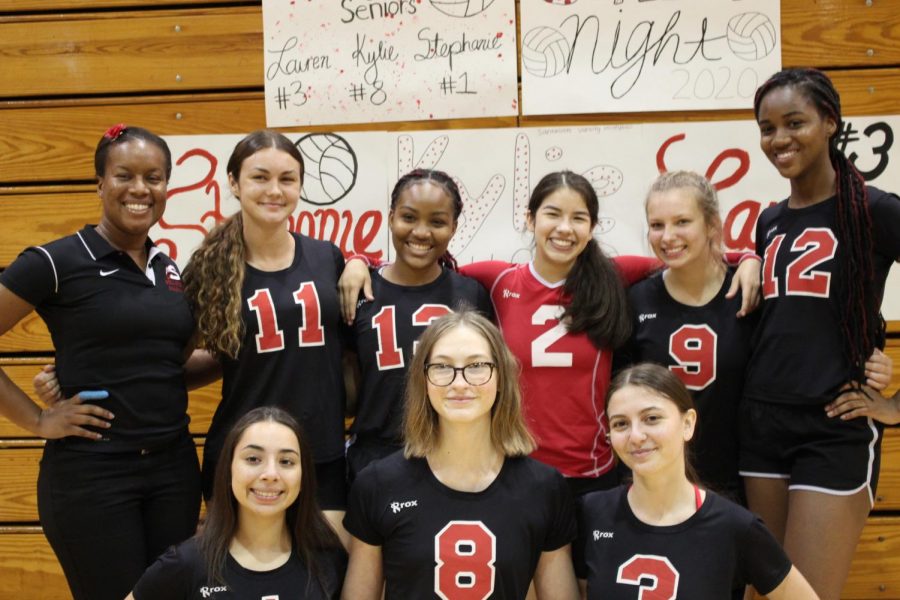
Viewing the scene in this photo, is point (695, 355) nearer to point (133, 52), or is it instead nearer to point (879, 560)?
point (879, 560)

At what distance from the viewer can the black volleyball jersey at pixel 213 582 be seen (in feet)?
6.93

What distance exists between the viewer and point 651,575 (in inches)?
81.2

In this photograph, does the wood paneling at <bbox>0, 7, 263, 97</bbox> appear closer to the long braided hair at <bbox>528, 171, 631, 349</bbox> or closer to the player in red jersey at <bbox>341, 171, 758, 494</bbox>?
the player in red jersey at <bbox>341, 171, 758, 494</bbox>

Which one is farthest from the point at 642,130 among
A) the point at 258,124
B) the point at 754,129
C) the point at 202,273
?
the point at 202,273

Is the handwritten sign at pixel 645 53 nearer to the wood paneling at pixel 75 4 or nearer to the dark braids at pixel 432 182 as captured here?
the dark braids at pixel 432 182

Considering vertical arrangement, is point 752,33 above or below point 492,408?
above

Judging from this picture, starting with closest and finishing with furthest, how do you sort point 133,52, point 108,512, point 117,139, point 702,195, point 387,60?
point 108,512, point 117,139, point 702,195, point 387,60, point 133,52

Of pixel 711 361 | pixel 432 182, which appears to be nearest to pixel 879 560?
pixel 711 361

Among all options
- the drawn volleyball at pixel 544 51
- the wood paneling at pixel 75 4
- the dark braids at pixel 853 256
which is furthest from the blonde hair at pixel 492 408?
the wood paneling at pixel 75 4

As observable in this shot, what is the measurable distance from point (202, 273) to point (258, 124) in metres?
1.15

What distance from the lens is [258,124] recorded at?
141 inches

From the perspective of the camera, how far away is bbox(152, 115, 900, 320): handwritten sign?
3393 millimetres

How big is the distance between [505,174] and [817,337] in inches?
58.7

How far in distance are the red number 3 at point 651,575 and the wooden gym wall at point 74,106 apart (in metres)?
2.00
